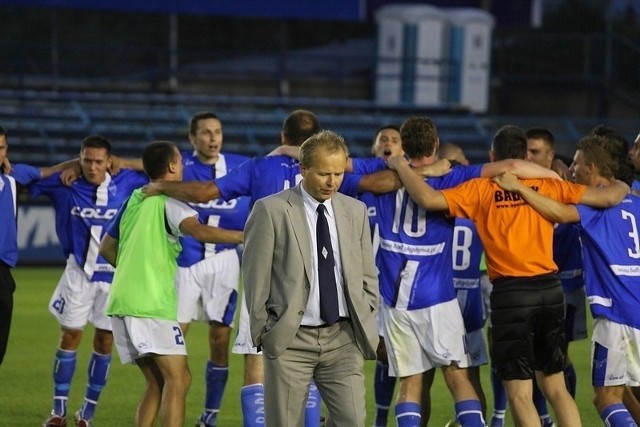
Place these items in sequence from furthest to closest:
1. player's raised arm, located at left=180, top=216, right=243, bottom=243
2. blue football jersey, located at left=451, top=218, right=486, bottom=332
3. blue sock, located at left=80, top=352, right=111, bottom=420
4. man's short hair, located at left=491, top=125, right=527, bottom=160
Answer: blue sock, located at left=80, top=352, right=111, bottom=420, blue football jersey, located at left=451, top=218, right=486, bottom=332, man's short hair, located at left=491, top=125, right=527, bottom=160, player's raised arm, located at left=180, top=216, right=243, bottom=243

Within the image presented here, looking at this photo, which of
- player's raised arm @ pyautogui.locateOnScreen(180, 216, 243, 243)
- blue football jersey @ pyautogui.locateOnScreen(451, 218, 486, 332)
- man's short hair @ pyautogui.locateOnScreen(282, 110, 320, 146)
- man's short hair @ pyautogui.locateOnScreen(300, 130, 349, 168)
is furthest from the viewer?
blue football jersey @ pyautogui.locateOnScreen(451, 218, 486, 332)

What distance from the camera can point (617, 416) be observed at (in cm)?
747

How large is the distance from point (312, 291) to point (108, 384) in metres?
5.44

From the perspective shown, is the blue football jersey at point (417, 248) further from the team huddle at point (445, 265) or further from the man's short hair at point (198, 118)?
the man's short hair at point (198, 118)

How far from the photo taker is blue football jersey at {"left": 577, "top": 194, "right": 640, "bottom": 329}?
757 centimetres

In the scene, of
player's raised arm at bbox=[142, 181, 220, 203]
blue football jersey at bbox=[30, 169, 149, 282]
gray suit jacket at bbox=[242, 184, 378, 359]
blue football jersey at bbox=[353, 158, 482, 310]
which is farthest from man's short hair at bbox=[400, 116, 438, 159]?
blue football jersey at bbox=[30, 169, 149, 282]

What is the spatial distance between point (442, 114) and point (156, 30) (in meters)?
6.84

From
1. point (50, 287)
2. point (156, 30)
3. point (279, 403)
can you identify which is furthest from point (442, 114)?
point (279, 403)

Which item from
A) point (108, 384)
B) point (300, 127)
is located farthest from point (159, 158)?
point (108, 384)

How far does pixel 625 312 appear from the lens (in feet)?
24.8

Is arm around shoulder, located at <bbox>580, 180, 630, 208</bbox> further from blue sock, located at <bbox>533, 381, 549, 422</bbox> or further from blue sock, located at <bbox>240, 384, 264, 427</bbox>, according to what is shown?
blue sock, located at <bbox>240, 384, 264, 427</bbox>

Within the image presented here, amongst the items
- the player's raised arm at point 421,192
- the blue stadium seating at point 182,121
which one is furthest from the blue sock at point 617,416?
the blue stadium seating at point 182,121

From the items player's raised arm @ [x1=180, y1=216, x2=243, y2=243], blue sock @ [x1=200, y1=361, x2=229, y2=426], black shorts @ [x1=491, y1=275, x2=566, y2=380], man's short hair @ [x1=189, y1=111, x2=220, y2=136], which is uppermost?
man's short hair @ [x1=189, y1=111, x2=220, y2=136]

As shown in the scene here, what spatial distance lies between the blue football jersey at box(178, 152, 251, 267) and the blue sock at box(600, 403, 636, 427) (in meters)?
3.31
